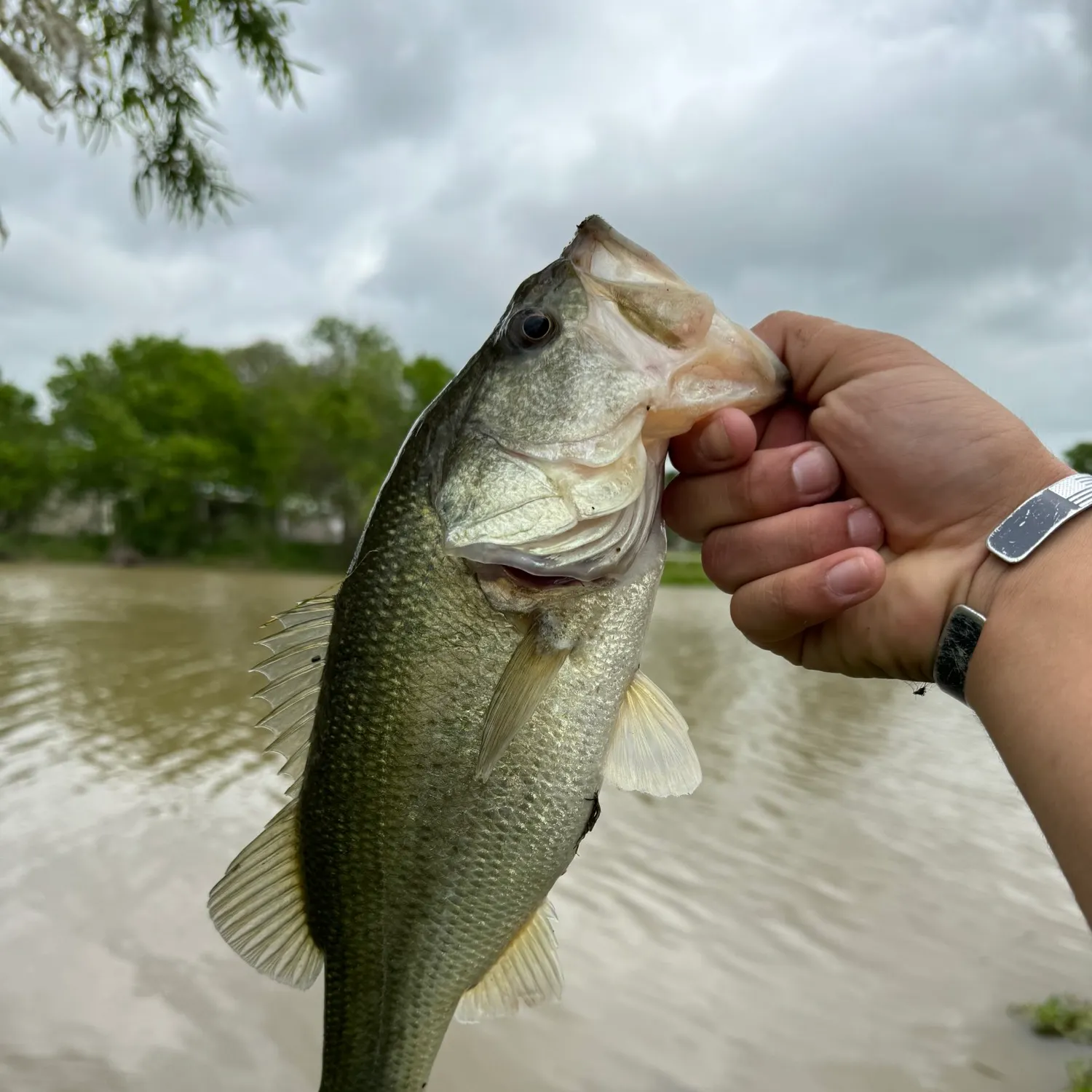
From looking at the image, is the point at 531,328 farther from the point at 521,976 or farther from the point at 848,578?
the point at 521,976

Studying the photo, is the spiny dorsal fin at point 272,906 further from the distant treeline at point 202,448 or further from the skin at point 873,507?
the distant treeline at point 202,448

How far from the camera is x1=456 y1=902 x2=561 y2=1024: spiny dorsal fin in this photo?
1751 millimetres

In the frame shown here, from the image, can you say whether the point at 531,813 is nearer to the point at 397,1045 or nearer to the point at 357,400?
the point at 397,1045

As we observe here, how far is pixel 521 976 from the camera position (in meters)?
1.77

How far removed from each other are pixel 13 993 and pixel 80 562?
32.5 m

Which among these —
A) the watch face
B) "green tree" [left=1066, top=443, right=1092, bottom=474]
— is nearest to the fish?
the watch face

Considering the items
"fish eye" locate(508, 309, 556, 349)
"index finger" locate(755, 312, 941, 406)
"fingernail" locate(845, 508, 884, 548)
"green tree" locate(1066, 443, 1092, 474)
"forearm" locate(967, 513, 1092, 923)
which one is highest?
"green tree" locate(1066, 443, 1092, 474)

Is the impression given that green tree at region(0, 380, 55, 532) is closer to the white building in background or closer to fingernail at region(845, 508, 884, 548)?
the white building in background

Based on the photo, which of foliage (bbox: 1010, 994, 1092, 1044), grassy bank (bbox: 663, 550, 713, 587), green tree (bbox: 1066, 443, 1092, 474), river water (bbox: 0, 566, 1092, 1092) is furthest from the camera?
green tree (bbox: 1066, 443, 1092, 474)

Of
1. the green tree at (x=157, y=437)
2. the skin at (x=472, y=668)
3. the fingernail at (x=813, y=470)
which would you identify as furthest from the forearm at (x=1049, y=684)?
the green tree at (x=157, y=437)

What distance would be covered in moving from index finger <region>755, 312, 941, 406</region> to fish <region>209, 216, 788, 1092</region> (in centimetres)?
27

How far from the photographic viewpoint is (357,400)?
108ft

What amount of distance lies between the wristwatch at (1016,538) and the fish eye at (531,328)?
3.25ft

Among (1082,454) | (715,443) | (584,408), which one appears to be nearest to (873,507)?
(715,443)
